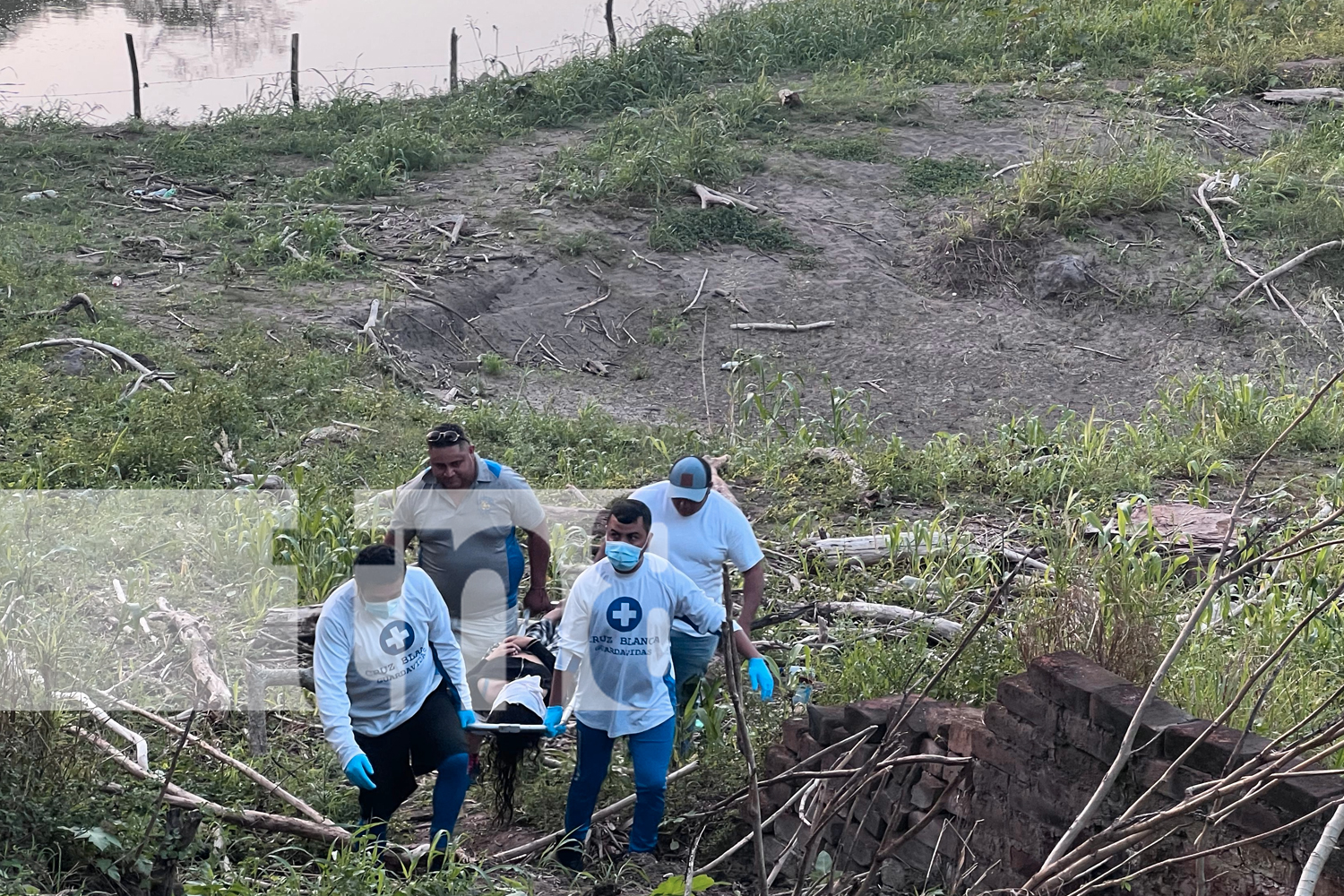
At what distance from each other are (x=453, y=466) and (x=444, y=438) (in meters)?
0.12

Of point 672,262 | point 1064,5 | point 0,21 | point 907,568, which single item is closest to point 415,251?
point 672,262

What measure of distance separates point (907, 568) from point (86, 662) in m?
3.83

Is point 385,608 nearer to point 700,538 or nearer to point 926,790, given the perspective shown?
point 700,538

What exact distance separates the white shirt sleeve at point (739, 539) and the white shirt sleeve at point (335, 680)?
1643 millimetres

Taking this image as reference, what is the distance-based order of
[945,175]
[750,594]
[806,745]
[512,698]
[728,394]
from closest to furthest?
[806,745] < [512,698] < [750,594] < [728,394] < [945,175]

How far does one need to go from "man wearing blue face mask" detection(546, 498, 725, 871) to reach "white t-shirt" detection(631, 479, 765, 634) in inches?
16.9

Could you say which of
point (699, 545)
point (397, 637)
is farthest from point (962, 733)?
point (397, 637)

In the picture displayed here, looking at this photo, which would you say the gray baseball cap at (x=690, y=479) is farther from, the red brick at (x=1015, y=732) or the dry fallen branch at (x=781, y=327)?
the dry fallen branch at (x=781, y=327)

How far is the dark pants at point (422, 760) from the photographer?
4.36 m

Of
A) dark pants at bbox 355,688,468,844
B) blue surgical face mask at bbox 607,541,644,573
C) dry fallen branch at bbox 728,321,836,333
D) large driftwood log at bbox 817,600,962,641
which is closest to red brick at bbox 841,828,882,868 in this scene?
large driftwood log at bbox 817,600,962,641

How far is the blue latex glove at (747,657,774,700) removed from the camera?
4977mm

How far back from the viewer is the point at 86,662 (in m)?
5.29

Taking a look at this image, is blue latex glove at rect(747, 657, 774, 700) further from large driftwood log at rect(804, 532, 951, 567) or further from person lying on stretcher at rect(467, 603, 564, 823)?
large driftwood log at rect(804, 532, 951, 567)

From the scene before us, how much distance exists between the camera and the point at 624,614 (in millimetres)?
4594
